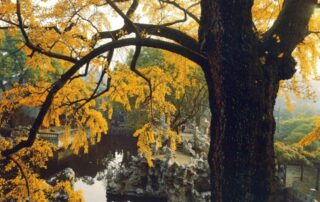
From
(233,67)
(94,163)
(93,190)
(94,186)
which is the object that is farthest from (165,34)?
(94,163)

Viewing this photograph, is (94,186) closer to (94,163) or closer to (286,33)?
(94,163)

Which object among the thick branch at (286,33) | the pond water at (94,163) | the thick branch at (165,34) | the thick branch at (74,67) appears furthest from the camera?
the pond water at (94,163)

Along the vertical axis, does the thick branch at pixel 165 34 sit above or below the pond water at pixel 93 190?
above

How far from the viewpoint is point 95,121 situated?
8453mm

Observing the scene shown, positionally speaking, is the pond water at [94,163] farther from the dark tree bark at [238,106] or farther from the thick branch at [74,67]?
the dark tree bark at [238,106]

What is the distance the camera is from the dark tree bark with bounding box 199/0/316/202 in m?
4.34

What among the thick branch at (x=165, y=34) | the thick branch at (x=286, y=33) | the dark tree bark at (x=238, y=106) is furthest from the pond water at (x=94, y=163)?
the thick branch at (x=286, y=33)

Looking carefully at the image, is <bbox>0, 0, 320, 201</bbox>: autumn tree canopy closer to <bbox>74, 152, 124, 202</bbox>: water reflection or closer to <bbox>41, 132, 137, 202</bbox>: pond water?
<bbox>41, 132, 137, 202</bbox>: pond water

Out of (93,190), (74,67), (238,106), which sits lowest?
(93,190)

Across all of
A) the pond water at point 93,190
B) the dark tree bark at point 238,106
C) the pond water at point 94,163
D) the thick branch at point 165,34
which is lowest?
the pond water at point 93,190

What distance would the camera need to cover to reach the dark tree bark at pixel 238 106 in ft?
14.2

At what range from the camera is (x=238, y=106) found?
14.1ft

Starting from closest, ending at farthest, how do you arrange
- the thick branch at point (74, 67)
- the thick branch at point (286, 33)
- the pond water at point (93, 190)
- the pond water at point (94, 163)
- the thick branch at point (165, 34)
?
the thick branch at point (74, 67)
the thick branch at point (286, 33)
the thick branch at point (165, 34)
the pond water at point (93, 190)
the pond water at point (94, 163)

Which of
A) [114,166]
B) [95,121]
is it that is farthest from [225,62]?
[114,166]
